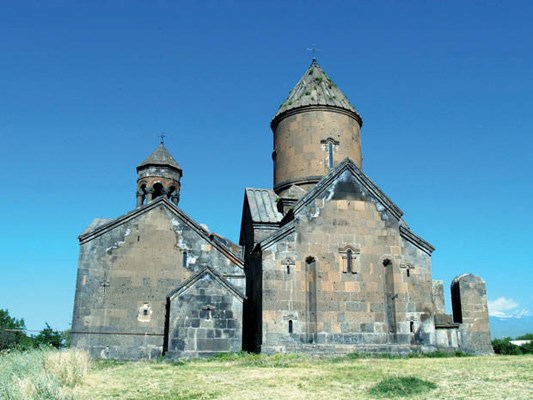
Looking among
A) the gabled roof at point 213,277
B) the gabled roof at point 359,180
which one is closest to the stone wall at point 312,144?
the gabled roof at point 359,180

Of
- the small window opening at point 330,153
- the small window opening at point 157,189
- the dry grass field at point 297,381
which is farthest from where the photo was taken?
the small window opening at point 157,189

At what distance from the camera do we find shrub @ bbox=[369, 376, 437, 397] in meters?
6.42

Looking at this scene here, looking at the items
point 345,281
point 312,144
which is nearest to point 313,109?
point 312,144

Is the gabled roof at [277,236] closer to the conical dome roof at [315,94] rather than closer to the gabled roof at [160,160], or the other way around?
the conical dome roof at [315,94]

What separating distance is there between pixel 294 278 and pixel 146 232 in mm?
4489

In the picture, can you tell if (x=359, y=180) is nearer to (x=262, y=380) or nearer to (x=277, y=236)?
(x=277, y=236)

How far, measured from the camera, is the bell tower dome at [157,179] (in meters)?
17.9

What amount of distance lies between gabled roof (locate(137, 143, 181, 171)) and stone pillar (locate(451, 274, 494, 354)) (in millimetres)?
10418

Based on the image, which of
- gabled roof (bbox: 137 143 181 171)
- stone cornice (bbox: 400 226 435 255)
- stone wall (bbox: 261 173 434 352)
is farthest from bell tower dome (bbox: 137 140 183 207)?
stone cornice (bbox: 400 226 435 255)

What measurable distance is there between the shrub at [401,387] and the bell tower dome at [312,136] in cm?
900

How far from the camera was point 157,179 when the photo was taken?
17.9 m

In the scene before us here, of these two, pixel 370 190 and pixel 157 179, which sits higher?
pixel 157 179

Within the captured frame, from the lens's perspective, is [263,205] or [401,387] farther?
[263,205]

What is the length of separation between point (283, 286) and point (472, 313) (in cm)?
557
